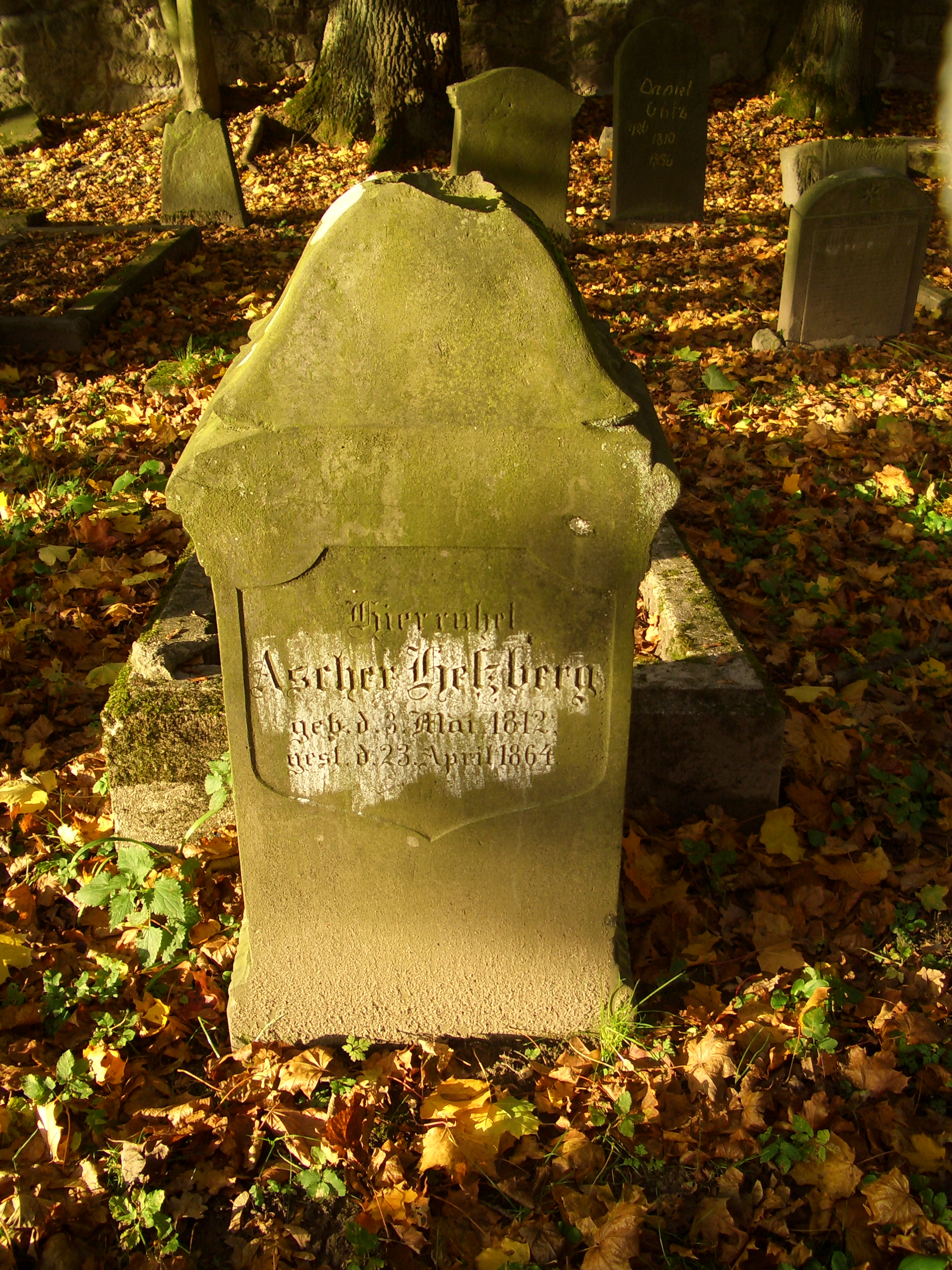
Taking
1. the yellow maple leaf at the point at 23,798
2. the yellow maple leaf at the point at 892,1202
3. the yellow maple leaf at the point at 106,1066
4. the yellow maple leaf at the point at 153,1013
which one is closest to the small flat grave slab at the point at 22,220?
the yellow maple leaf at the point at 23,798

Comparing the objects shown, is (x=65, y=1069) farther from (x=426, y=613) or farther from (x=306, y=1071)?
(x=426, y=613)

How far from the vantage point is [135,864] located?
2666 millimetres

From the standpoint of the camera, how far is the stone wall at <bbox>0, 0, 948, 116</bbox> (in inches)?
540

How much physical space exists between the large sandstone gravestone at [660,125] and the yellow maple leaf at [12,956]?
9.16m

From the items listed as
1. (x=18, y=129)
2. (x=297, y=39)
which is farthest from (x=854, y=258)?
(x=18, y=129)

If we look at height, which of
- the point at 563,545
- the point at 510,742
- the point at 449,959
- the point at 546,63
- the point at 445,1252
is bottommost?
the point at 445,1252

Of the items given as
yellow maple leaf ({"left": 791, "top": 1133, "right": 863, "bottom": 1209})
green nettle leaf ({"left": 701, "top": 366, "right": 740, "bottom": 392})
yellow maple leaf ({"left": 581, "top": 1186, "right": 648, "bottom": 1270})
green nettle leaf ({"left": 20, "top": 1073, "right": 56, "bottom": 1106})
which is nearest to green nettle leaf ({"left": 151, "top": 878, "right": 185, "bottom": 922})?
green nettle leaf ({"left": 20, "top": 1073, "right": 56, "bottom": 1106})

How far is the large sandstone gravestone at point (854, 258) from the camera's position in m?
6.69

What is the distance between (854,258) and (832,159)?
2.55 m

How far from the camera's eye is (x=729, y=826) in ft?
10.3

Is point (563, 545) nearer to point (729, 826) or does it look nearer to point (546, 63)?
point (729, 826)

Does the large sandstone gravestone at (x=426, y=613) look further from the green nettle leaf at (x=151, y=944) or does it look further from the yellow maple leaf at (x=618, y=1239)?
the yellow maple leaf at (x=618, y=1239)

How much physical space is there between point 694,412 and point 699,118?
205 inches

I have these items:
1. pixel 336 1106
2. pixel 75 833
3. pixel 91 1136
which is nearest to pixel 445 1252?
pixel 336 1106
